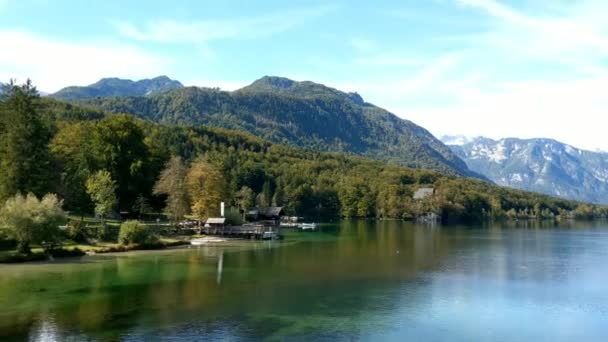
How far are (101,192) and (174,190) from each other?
1354 cm

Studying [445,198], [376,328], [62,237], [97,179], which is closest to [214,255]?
[62,237]

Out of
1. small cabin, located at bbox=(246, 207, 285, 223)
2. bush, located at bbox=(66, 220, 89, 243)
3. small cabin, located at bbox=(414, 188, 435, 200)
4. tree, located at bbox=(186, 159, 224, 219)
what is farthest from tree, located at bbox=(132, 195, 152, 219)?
small cabin, located at bbox=(414, 188, 435, 200)

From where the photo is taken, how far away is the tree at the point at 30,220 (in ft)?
164

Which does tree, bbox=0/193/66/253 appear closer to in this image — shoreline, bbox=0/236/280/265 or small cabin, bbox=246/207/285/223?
shoreline, bbox=0/236/280/265

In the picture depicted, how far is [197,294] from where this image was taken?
1485 inches

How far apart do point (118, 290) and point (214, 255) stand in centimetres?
2354

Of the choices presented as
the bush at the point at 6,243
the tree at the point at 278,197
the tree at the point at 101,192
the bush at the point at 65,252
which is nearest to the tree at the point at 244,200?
the tree at the point at 278,197

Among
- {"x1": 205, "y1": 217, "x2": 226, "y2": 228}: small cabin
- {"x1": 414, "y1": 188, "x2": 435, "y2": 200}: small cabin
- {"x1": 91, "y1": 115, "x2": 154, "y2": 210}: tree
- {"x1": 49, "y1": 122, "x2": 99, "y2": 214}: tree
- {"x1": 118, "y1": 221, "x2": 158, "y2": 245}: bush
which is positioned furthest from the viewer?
{"x1": 414, "y1": 188, "x2": 435, "y2": 200}: small cabin

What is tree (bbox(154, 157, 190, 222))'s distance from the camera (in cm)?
8131

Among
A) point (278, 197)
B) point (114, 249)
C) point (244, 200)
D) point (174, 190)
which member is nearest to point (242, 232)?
point (174, 190)

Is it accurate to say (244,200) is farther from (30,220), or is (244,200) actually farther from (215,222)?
(30,220)

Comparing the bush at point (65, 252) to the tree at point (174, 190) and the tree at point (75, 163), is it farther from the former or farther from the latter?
the tree at point (174, 190)

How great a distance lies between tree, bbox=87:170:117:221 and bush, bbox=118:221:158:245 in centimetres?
635

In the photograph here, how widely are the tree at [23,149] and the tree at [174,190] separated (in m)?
18.8
